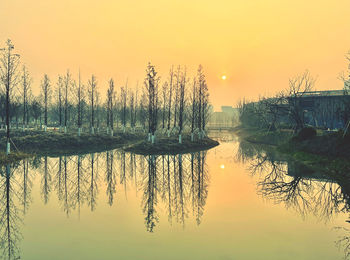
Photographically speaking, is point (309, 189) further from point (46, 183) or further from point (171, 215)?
point (46, 183)

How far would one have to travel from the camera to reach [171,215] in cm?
1334

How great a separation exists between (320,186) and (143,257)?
15213mm

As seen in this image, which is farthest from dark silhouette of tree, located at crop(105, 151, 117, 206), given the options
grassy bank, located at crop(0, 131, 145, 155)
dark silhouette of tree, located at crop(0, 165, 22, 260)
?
grassy bank, located at crop(0, 131, 145, 155)

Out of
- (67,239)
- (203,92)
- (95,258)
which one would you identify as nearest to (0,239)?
(67,239)

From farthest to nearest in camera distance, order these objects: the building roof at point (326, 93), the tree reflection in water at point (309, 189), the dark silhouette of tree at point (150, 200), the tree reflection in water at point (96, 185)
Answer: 1. the building roof at point (326, 93)
2. the tree reflection in water at point (309, 189)
3. the tree reflection in water at point (96, 185)
4. the dark silhouette of tree at point (150, 200)

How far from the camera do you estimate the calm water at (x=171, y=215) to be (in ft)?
31.6

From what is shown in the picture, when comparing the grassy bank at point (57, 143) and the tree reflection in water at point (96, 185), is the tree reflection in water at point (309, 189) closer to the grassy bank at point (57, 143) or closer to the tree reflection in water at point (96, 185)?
the tree reflection in water at point (96, 185)

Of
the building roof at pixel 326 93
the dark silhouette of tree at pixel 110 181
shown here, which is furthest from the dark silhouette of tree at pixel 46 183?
the building roof at pixel 326 93

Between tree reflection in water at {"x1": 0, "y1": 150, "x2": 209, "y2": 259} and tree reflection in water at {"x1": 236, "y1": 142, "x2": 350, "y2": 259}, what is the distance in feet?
16.2

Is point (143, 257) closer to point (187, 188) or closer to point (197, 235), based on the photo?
point (197, 235)

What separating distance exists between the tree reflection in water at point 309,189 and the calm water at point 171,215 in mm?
63

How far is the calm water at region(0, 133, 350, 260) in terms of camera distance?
31.6 ft

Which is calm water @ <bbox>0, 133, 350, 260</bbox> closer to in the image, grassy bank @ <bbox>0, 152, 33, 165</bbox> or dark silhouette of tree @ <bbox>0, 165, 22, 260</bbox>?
dark silhouette of tree @ <bbox>0, 165, 22, 260</bbox>

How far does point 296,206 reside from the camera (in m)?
14.9
